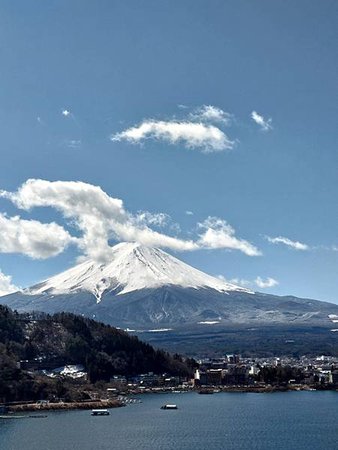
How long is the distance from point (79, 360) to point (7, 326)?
36.2ft

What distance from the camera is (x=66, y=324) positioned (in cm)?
10925

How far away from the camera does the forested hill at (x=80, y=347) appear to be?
9738 centimetres

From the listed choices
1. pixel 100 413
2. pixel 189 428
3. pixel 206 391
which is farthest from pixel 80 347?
pixel 189 428

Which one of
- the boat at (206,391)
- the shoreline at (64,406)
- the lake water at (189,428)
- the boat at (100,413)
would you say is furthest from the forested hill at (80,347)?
the boat at (100,413)

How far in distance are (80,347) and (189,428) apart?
152ft

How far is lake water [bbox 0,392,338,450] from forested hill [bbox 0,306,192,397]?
22001 millimetres

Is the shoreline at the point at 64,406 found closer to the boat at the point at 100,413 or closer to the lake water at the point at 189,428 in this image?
the lake water at the point at 189,428

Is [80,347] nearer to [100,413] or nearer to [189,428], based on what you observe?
[100,413]

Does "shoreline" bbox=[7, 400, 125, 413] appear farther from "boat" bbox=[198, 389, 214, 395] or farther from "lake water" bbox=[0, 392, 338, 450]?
"boat" bbox=[198, 389, 214, 395]

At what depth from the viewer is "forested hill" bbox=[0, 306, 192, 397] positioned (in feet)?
319

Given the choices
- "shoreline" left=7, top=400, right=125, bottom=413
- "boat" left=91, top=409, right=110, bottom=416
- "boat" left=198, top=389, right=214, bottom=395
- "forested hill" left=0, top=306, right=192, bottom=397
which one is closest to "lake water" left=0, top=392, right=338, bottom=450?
"boat" left=91, top=409, right=110, bottom=416

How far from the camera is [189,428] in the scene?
56875mm

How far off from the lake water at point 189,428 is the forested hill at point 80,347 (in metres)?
22.0

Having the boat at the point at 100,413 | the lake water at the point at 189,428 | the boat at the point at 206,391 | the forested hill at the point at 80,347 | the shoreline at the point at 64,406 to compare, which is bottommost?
the lake water at the point at 189,428
